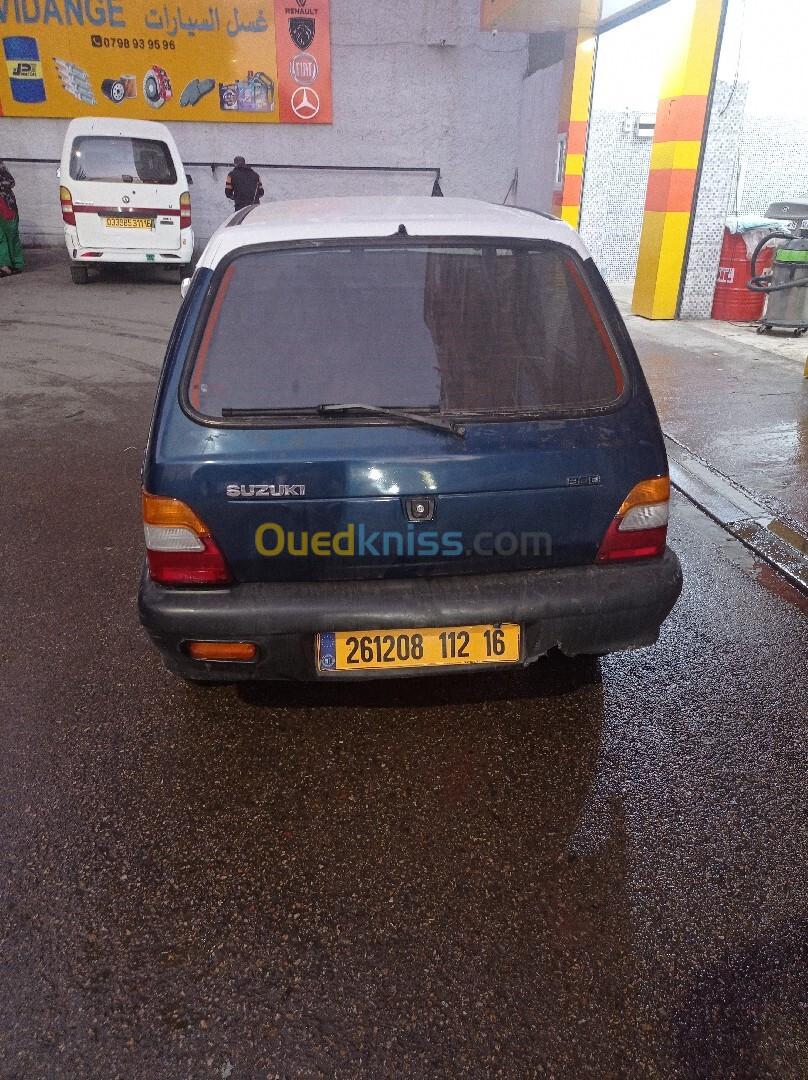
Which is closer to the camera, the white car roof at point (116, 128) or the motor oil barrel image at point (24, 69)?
the white car roof at point (116, 128)

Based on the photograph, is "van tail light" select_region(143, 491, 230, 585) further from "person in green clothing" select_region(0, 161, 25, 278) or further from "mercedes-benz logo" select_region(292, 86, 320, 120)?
"mercedes-benz logo" select_region(292, 86, 320, 120)

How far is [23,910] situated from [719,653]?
2580 mm

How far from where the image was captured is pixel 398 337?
8.09ft

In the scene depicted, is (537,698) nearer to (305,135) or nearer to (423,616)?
(423,616)

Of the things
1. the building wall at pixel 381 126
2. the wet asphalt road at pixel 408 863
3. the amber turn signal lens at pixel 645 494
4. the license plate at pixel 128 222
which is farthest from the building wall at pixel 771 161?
the amber turn signal lens at pixel 645 494

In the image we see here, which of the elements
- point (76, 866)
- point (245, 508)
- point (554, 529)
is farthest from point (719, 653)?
point (76, 866)

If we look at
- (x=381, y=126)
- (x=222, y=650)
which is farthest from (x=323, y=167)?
(x=222, y=650)

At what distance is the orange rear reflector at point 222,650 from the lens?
2447 mm

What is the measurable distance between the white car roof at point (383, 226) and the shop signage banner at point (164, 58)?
50.3 ft

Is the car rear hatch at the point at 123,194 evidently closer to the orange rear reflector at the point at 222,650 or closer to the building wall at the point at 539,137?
the building wall at the point at 539,137

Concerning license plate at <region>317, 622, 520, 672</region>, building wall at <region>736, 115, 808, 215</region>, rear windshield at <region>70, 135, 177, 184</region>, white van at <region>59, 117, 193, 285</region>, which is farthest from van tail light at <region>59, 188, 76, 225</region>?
license plate at <region>317, 622, 520, 672</region>

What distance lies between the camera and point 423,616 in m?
2.40

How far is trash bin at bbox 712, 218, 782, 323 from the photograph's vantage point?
31.9ft

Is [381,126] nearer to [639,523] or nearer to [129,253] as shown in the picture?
[129,253]
